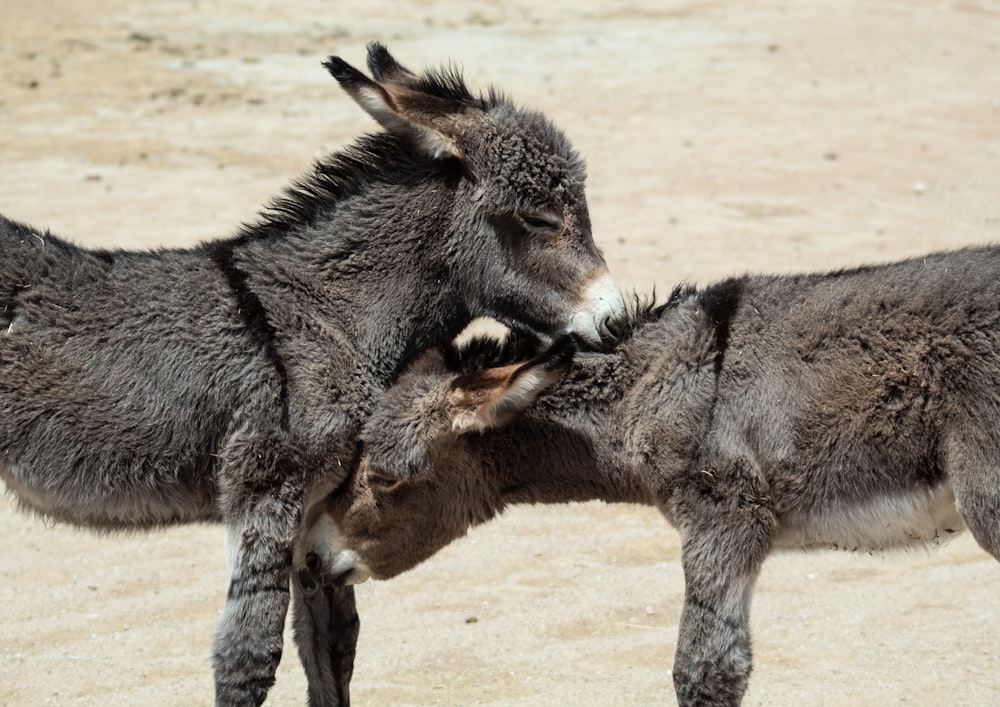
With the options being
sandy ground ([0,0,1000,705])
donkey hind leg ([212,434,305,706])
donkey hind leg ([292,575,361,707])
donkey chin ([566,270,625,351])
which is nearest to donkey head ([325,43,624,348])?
donkey chin ([566,270,625,351])

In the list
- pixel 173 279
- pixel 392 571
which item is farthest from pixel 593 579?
pixel 173 279

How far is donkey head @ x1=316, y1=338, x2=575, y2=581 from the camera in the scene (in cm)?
550

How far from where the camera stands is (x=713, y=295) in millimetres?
5875

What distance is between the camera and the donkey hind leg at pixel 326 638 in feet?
19.7

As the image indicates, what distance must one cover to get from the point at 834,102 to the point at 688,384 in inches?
500

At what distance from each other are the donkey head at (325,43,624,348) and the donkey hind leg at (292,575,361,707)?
149 cm

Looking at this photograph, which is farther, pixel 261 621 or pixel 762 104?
pixel 762 104

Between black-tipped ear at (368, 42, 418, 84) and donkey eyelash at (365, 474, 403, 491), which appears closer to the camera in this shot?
donkey eyelash at (365, 474, 403, 491)

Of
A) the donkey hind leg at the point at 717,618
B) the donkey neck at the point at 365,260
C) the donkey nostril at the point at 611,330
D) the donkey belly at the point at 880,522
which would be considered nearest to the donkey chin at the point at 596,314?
the donkey nostril at the point at 611,330

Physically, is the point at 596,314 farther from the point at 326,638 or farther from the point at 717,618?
the point at 326,638

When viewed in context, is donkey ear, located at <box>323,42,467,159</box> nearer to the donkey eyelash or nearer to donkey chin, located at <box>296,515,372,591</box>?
the donkey eyelash

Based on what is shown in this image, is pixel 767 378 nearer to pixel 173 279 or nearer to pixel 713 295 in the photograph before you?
pixel 713 295

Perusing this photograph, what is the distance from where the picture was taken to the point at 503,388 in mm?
5391

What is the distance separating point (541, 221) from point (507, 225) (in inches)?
6.1
